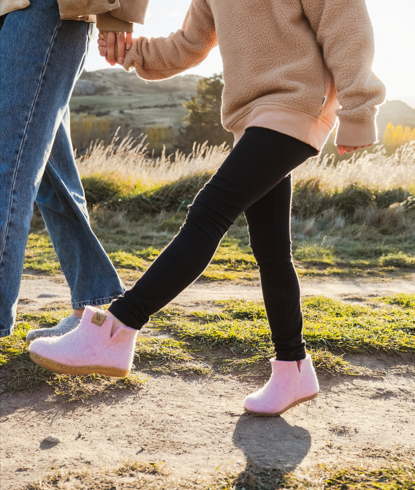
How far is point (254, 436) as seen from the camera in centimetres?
171

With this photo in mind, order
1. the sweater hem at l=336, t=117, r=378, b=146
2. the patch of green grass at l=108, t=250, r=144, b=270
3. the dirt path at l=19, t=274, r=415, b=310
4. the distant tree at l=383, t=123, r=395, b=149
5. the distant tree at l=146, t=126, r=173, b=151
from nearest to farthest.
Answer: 1. the sweater hem at l=336, t=117, r=378, b=146
2. the dirt path at l=19, t=274, r=415, b=310
3. the patch of green grass at l=108, t=250, r=144, b=270
4. the distant tree at l=383, t=123, r=395, b=149
5. the distant tree at l=146, t=126, r=173, b=151

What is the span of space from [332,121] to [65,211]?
127 centimetres

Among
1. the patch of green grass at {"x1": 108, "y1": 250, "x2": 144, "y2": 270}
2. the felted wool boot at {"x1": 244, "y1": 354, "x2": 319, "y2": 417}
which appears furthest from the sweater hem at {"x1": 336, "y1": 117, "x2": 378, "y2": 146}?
the patch of green grass at {"x1": 108, "y1": 250, "x2": 144, "y2": 270}

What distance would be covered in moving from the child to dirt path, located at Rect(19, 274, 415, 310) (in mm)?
1688

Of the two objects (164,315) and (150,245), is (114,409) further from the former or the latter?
(150,245)

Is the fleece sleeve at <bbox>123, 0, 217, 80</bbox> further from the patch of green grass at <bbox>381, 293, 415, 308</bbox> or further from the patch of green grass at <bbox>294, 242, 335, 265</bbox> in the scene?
the patch of green grass at <bbox>294, 242, 335, 265</bbox>

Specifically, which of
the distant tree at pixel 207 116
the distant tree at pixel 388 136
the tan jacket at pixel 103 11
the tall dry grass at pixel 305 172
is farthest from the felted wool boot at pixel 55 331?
the distant tree at pixel 207 116

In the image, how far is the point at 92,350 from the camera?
62.3 inches

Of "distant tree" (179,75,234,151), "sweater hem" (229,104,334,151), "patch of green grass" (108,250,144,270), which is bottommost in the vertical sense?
"patch of green grass" (108,250,144,270)

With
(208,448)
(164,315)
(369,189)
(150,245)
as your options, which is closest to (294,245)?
(150,245)

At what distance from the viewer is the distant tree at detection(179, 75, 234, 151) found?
3506 cm

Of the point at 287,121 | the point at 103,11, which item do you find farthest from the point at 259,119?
the point at 103,11

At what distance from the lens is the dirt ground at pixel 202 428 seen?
1517 mm

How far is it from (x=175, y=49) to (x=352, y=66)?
0.80 meters
